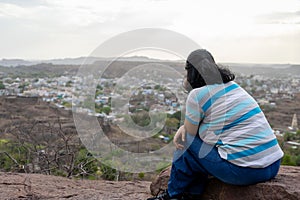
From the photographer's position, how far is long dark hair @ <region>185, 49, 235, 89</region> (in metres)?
2.24

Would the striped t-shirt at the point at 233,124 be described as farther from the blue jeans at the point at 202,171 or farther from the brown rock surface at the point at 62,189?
the brown rock surface at the point at 62,189

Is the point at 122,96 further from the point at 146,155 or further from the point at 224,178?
the point at 224,178

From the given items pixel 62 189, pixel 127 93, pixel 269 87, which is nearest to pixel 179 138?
pixel 62 189

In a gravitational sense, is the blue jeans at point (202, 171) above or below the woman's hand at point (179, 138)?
below

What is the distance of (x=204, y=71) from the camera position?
2248 mm

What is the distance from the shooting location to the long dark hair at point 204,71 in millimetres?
2238

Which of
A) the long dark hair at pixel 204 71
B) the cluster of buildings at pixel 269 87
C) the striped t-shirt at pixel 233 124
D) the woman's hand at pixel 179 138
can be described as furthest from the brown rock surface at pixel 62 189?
the cluster of buildings at pixel 269 87

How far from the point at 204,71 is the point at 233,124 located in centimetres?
39

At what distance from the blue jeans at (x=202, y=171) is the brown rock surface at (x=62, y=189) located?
67 cm

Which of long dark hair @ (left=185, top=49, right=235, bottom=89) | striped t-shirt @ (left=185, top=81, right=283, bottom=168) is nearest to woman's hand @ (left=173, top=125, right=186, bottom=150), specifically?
striped t-shirt @ (left=185, top=81, right=283, bottom=168)

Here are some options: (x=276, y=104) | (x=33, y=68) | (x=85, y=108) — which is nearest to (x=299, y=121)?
(x=276, y=104)

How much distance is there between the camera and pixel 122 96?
382 centimetres

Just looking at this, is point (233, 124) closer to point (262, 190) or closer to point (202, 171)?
point (202, 171)

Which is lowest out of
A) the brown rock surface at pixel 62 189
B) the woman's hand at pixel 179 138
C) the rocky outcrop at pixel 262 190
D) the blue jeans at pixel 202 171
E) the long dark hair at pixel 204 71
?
the brown rock surface at pixel 62 189
